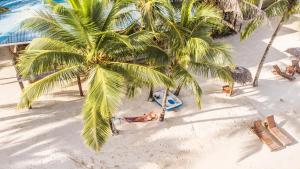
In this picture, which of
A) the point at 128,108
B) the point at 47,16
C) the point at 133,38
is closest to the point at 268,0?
the point at 128,108

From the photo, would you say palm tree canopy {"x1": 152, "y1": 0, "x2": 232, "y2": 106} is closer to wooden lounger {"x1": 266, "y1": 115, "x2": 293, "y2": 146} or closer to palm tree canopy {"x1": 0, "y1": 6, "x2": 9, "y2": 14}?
wooden lounger {"x1": 266, "y1": 115, "x2": 293, "y2": 146}

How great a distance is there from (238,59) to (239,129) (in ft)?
21.7

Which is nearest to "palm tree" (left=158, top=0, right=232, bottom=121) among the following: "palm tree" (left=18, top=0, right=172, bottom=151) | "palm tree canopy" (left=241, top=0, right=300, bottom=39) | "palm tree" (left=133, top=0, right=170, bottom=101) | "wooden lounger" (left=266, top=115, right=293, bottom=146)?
"palm tree" (left=133, top=0, right=170, bottom=101)

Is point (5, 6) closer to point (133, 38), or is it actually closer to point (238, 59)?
point (133, 38)

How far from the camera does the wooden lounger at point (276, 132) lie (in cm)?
1334

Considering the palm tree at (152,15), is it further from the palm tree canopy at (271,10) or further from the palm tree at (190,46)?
the palm tree canopy at (271,10)

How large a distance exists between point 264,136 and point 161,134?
15.4 ft

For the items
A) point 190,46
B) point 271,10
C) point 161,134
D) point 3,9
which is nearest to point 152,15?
point 190,46

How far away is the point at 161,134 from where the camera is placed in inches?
527

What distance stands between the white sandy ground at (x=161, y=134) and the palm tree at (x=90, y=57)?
3390 millimetres

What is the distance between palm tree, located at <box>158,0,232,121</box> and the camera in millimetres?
10523

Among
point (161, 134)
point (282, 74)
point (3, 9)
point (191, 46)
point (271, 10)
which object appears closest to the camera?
point (191, 46)

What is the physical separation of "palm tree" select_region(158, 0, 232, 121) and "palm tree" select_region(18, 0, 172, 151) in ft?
2.83

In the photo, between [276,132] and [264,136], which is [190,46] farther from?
[276,132]
